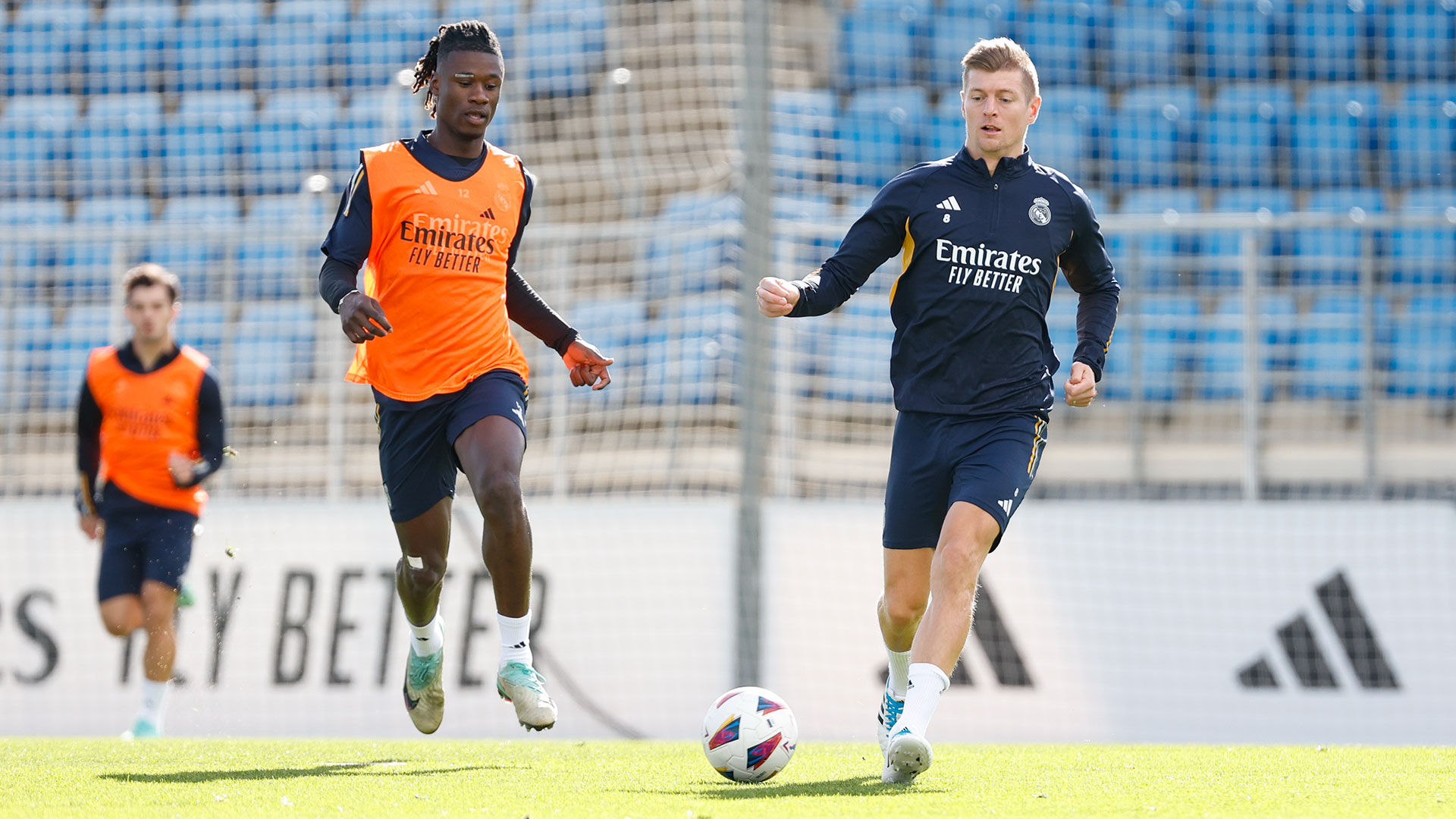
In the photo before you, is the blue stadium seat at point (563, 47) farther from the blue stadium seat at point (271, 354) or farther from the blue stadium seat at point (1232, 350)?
the blue stadium seat at point (1232, 350)

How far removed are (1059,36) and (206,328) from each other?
6.48 metres

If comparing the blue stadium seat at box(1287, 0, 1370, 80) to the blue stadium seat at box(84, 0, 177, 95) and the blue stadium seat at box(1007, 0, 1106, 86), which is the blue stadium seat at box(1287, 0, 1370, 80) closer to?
the blue stadium seat at box(1007, 0, 1106, 86)

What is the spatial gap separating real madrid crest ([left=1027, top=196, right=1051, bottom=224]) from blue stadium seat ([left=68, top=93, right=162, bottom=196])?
30.5 ft

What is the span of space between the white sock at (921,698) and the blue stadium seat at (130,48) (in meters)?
10.4

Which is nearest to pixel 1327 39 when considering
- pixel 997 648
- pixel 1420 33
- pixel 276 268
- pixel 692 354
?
pixel 1420 33

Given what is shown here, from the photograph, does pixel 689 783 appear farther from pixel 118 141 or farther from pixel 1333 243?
pixel 118 141

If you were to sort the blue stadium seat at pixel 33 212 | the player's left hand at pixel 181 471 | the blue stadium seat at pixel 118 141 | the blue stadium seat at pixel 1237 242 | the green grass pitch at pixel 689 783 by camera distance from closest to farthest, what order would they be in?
the green grass pitch at pixel 689 783 → the player's left hand at pixel 181 471 → the blue stadium seat at pixel 1237 242 → the blue stadium seat at pixel 118 141 → the blue stadium seat at pixel 33 212

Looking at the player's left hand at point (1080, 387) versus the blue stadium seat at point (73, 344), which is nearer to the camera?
the player's left hand at point (1080, 387)

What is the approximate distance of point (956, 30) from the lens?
39.1 ft

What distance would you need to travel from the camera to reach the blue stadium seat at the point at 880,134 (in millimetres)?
10852

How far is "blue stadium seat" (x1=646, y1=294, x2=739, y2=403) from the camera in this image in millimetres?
8961

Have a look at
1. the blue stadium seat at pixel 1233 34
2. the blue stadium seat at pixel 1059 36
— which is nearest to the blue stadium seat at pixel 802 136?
the blue stadium seat at pixel 1059 36

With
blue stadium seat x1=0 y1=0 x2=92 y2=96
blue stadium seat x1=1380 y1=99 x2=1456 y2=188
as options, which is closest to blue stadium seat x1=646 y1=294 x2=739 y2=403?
blue stadium seat x1=1380 y1=99 x2=1456 y2=188

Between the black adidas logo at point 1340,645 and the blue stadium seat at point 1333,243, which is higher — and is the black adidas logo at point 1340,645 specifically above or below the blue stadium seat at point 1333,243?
below
